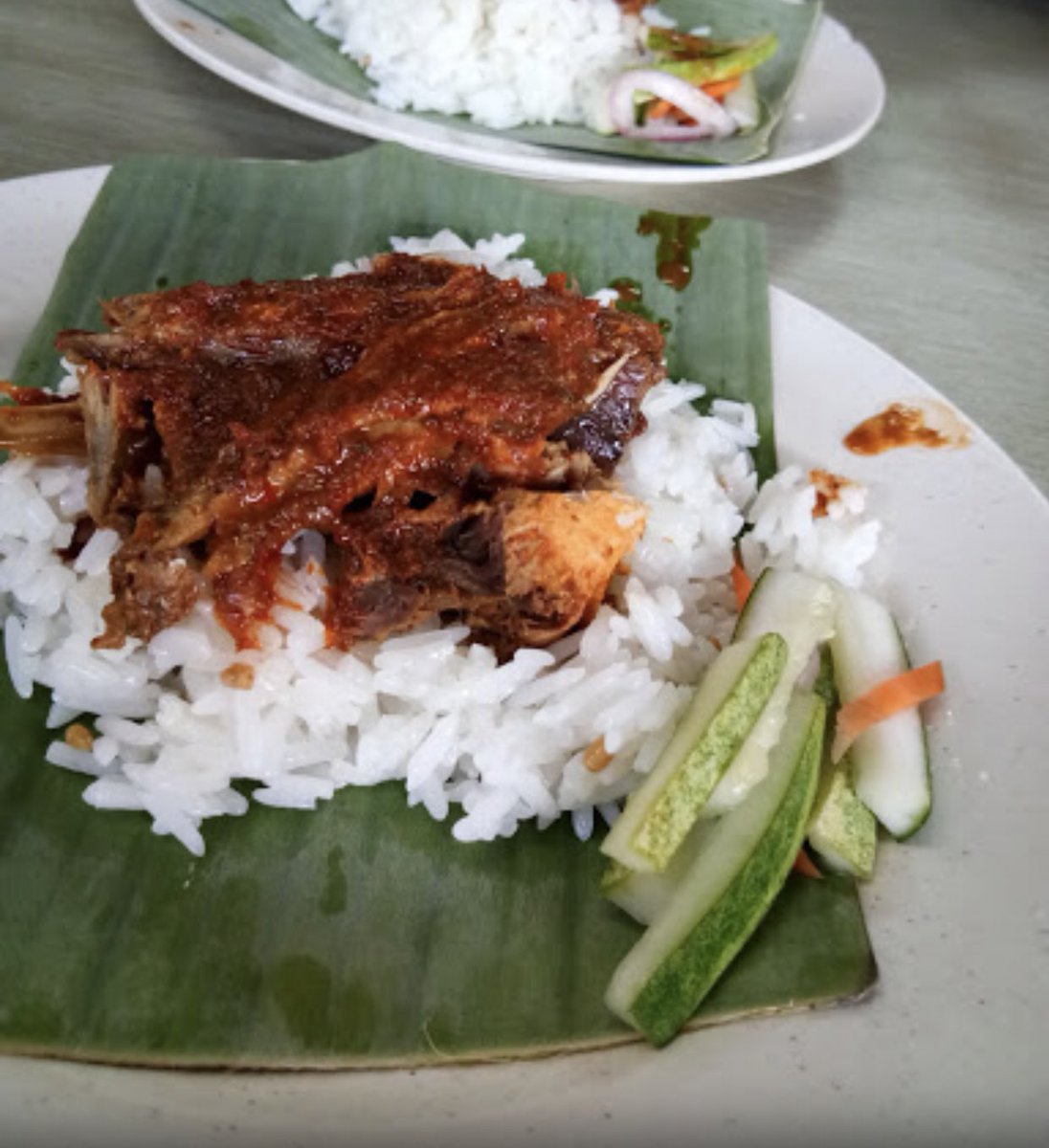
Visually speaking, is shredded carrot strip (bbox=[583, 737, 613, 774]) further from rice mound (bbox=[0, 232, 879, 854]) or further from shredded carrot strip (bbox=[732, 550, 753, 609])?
shredded carrot strip (bbox=[732, 550, 753, 609])

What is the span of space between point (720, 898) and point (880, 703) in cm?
68

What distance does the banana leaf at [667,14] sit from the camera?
5066 mm

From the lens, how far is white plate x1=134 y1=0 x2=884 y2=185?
4730 mm

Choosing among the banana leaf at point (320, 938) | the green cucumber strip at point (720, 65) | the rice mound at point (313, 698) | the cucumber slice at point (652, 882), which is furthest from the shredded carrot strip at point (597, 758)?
the green cucumber strip at point (720, 65)

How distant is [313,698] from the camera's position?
286 centimetres

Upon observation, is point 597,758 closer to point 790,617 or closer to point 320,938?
point 790,617

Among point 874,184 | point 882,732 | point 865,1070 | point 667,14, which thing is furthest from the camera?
point 667,14

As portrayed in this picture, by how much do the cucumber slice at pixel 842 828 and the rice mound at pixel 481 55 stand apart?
11.3 ft

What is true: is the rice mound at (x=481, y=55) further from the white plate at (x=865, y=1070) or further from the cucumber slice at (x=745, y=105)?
the white plate at (x=865, y=1070)

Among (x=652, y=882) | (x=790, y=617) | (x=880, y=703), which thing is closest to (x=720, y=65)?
(x=790, y=617)

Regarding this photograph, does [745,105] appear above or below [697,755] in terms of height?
below

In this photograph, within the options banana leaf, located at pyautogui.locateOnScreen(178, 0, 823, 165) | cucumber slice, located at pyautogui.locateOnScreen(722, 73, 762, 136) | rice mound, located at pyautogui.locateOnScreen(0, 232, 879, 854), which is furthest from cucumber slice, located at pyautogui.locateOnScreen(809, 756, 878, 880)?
cucumber slice, located at pyautogui.locateOnScreen(722, 73, 762, 136)

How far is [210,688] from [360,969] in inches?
29.9

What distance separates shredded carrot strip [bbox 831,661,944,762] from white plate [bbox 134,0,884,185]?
2.55 m
